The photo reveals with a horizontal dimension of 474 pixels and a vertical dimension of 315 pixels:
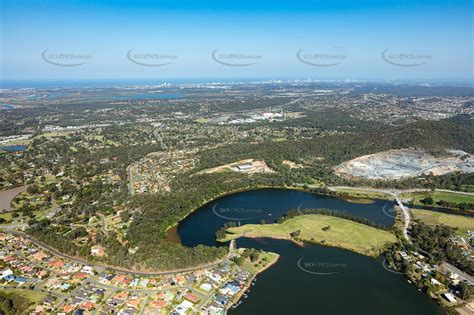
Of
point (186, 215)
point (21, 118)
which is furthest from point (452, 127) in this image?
point (21, 118)

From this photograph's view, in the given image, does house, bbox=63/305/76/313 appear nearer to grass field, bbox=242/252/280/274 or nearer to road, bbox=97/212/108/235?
road, bbox=97/212/108/235

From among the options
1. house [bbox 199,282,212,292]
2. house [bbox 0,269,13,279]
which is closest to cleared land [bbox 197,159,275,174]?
house [bbox 199,282,212,292]

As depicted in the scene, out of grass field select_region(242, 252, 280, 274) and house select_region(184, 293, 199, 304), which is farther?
grass field select_region(242, 252, 280, 274)

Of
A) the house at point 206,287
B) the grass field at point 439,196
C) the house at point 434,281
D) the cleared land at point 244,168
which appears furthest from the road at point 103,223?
the grass field at point 439,196

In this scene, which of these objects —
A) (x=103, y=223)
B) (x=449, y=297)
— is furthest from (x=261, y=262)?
(x=103, y=223)

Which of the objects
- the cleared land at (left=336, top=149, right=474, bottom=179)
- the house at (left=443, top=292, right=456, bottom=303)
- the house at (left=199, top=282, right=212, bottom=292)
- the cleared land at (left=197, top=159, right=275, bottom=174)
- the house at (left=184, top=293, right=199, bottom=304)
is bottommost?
the house at (left=443, top=292, right=456, bottom=303)

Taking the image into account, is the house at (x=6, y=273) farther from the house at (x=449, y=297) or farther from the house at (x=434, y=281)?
the house at (x=449, y=297)

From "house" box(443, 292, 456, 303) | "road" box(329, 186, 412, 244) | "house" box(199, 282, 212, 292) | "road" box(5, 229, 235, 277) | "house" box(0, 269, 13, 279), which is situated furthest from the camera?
"road" box(329, 186, 412, 244)
